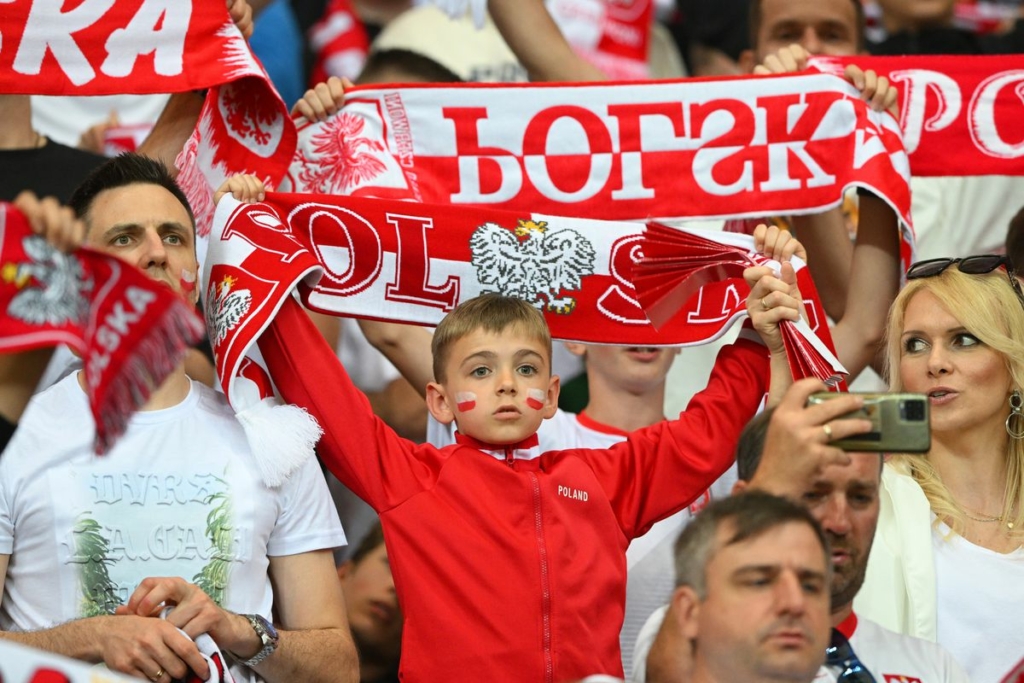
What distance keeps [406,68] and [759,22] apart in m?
1.22

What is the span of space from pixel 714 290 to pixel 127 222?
4.82 ft

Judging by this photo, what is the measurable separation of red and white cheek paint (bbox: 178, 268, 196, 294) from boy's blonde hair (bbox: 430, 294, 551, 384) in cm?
59

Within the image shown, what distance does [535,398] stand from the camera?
3471mm

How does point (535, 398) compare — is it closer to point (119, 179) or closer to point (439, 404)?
point (439, 404)

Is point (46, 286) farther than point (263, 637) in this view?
No

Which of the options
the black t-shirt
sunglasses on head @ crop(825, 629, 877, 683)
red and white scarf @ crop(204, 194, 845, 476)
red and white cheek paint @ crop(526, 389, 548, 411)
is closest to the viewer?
sunglasses on head @ crop(825, 629, 877, 683)

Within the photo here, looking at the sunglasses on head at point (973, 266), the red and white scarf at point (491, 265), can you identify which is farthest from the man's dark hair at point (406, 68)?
the sunglasses on head at point (973, 266)

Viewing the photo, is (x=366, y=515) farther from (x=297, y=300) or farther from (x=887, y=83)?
(x=887, y=83)

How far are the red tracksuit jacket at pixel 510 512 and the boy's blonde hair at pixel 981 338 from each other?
0.57m

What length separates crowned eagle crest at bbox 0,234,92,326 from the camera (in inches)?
113

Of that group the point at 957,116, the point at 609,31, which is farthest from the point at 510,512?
the point at 609,31

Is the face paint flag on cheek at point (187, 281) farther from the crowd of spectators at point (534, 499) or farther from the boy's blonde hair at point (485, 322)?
the boy's blonde hair at point (485, 322)

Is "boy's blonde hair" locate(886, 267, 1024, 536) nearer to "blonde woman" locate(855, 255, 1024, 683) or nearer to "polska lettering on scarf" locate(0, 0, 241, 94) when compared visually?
"blonde woman" locate(855, 255, 1024, 683)

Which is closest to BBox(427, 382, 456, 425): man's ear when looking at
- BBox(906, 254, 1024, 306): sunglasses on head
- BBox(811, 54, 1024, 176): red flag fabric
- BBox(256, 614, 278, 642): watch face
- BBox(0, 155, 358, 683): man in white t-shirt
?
BBox(0, 155, 358, 683): man in white t-shirt
